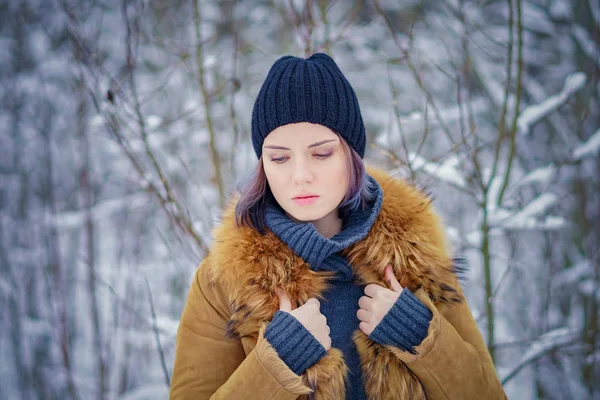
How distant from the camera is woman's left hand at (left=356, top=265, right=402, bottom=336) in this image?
4.03 ft

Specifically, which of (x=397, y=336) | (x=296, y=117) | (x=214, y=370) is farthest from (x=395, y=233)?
(x=214, y=370)

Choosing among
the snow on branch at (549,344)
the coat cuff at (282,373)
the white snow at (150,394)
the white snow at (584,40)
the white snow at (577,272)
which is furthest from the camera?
the white snow at (577,272)

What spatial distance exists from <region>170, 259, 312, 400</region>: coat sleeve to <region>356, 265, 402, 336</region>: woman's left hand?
0.28 meters

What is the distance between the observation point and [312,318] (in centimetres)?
119

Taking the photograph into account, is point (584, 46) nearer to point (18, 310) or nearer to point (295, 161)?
point (295, 161)

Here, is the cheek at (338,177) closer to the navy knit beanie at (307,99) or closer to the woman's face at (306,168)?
the woman's face at (306,168)

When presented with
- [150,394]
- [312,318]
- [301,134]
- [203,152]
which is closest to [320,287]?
[312,318]

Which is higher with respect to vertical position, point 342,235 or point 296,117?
point 296,117

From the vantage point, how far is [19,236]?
492cm

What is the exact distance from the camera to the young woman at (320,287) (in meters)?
1.17

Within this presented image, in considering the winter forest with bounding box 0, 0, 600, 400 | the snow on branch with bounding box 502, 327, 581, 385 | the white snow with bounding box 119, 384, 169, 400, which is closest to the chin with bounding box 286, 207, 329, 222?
the snow on branch with bounding box 502, 327, 581, 385

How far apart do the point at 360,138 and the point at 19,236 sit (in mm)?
5150

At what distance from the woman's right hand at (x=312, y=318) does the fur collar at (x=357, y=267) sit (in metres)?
0.03

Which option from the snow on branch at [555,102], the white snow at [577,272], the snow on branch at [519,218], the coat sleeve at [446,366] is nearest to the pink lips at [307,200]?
the coat sleeve at [446,366]
